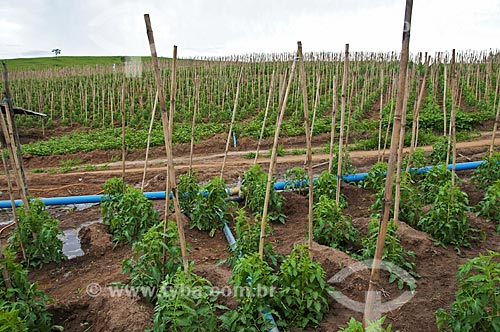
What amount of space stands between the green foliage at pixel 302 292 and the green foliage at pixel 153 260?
3.39 ft

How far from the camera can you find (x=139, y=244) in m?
3.52

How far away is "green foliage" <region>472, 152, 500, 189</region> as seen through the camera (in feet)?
20.4

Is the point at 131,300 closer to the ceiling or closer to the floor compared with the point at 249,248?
closer to the floor

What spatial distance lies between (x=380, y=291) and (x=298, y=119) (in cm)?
1147

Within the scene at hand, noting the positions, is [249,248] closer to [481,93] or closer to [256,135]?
[256,135]

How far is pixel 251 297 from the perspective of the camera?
121 inches

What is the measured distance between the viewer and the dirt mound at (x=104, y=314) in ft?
10.5

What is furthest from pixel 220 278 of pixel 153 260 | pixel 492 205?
pixel 492 205

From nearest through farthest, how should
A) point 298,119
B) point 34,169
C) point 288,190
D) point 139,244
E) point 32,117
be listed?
point 139,244, point 288,190, point 34,169, point 298,119, point 32,117

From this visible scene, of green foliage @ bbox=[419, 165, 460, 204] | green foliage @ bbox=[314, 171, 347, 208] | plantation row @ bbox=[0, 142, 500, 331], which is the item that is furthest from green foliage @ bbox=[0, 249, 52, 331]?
green foliage @ bbox=[419, 165, 460, 204]

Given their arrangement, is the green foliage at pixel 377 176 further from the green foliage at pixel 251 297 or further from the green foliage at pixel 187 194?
the green foliage at pixel 251 297

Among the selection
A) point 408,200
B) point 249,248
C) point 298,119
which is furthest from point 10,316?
point 298,119

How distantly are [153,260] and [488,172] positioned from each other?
5502 millimetres

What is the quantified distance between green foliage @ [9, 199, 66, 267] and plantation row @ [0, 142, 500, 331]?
0.04ft
